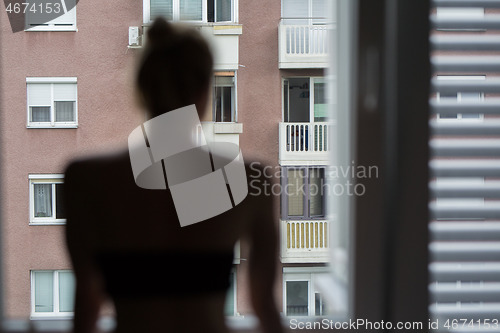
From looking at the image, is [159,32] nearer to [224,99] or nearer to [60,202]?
[224,99]

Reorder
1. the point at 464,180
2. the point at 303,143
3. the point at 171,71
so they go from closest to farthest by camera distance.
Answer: the point at 464,180 < the point at 171,71 < the point at 303,143

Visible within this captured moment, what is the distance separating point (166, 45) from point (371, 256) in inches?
19.9

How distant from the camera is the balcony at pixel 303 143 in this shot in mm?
875

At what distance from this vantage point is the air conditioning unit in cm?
87

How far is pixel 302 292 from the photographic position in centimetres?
95

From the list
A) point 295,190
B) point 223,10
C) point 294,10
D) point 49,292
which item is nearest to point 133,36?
point 223,10

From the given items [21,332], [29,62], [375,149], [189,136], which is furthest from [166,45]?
[21,332]

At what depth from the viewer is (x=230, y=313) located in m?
0.84

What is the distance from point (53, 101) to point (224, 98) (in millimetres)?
347

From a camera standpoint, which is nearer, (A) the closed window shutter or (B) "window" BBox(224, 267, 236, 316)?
(A) the closed window shutter

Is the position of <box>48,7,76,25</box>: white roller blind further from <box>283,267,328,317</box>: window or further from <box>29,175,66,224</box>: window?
<box>283,267,328,317</box>: window

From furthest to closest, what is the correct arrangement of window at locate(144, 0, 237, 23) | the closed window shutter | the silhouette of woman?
window at locate(144, 0, 237, 23) → the silhouette of woman → the closed window shutter

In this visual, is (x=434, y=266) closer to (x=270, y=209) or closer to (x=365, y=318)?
(x=365, y=318)

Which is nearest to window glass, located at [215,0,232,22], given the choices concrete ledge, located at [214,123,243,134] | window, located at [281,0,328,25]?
window, located at [281,0,328,25]
